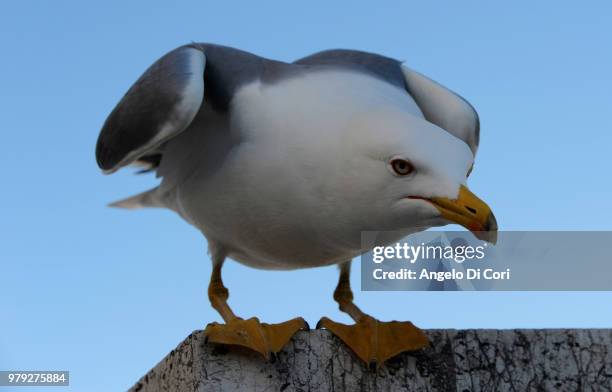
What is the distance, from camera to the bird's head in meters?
3.56

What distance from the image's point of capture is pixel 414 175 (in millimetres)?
3646

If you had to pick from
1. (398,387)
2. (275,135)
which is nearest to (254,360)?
(398,387)

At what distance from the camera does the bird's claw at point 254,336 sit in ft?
10.7

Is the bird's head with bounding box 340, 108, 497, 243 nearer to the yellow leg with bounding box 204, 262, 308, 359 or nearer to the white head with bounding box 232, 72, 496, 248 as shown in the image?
the white head with bounding box 232, 72, 496, 248

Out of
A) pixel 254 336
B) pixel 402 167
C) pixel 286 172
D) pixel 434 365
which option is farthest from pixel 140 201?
pixel 434 365

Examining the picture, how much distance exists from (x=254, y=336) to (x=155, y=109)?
4.06 feet

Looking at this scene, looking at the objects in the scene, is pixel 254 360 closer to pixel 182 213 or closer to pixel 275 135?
pixel 275 135

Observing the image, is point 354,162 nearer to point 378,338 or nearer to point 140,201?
point 378,338

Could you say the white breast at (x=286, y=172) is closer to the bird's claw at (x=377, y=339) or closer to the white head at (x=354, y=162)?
the white head at (x=354, y=162)

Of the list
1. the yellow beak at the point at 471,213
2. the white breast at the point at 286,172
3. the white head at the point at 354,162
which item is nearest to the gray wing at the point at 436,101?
the white breast at the point at 286,172

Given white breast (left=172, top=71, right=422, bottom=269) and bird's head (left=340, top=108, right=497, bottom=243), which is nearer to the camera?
bird's head (left=340, top=108, right=497, bottom=243)

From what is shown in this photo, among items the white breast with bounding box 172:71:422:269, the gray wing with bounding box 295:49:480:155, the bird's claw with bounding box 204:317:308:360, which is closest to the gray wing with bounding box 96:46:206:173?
the white breast with bounding box 172:71:422:269

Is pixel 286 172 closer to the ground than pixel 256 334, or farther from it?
farther from it

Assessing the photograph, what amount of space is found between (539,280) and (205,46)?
1847 mm
